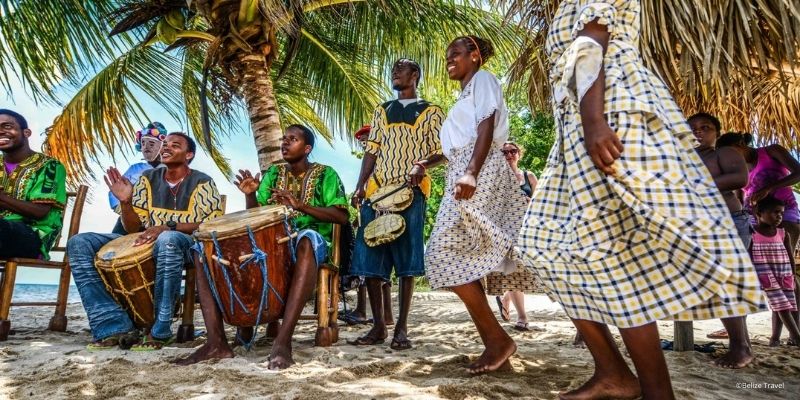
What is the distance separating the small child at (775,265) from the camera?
3754 mm

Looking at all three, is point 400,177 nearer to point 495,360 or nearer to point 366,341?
point 366,341

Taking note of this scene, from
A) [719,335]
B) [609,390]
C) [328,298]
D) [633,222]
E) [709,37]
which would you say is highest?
[709,37]

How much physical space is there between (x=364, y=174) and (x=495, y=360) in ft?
5.92

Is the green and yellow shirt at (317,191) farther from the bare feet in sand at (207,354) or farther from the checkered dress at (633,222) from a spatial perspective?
the checkered dress at (633,222)

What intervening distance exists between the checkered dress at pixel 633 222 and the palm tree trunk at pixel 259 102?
4062 mm

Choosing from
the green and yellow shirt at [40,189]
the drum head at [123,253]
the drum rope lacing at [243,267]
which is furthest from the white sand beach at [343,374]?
the green and yellow shirt at [40,189]

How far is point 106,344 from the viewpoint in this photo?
3.10m

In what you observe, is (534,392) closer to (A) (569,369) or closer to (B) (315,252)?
(A) (569,369)

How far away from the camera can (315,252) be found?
9.48ft

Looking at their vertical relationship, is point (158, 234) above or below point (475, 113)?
below

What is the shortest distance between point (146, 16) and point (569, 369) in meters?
5.39

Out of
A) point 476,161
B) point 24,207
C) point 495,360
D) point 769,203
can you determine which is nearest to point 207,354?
point 495,360

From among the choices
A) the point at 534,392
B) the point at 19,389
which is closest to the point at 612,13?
the point at 534,392

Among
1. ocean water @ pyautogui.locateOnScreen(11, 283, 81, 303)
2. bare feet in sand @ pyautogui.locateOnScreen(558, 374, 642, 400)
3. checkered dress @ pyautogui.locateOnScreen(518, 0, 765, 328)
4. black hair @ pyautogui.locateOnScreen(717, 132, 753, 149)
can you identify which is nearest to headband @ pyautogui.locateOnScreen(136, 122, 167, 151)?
checkered dress @ pyautogui.locateOnScreen(518, 0, 765, 328)
